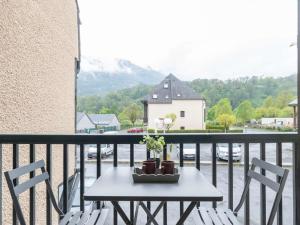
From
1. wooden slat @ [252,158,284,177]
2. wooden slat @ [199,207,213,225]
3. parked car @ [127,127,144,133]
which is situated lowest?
wooden slat @ [199,207,213,225]

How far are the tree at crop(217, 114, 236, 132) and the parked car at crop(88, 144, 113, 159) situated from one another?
102 cm

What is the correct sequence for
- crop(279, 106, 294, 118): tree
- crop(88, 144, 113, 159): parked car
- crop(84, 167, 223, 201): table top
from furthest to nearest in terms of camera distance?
crop(279, 106, 294, 118): tree
crop(88, 144, 113, 159): parked car
crop(84, 167, 223, 201): table top

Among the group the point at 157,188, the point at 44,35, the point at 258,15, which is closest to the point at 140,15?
the point at 258,15

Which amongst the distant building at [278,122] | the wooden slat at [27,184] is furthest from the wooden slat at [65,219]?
the distant building at [278,122]

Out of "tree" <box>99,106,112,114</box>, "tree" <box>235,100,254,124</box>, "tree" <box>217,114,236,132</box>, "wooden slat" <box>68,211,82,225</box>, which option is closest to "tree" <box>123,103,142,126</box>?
"tree" <box>99,106,112,114</box>

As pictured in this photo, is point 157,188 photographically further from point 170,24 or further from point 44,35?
point 44,35

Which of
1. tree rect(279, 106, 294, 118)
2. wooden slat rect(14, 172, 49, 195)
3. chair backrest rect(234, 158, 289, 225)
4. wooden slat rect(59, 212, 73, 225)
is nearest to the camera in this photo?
chair backrest rect(234, 158, 289, 225)

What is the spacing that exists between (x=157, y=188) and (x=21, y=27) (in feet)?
9.82

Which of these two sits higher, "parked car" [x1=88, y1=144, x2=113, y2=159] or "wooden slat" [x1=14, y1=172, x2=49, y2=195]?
"parked car" [x1=88, y1=144, x2=113, y2=159]

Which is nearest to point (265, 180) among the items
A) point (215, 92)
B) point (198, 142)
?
point (198, 142)

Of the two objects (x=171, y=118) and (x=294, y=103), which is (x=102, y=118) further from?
(x=294, y=103)

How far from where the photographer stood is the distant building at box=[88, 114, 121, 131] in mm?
2986

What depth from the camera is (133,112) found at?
3.21 meters

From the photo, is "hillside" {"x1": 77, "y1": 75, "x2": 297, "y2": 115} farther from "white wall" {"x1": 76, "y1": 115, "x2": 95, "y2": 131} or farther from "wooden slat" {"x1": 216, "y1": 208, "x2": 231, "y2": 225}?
"wooden slat" {"x1": 216, "y1": 208, "x2": 231, "y2": 225}
